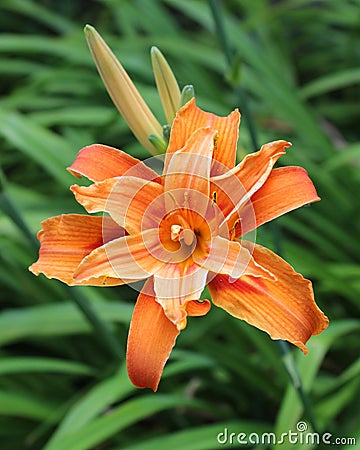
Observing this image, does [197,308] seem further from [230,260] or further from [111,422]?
[111,422]

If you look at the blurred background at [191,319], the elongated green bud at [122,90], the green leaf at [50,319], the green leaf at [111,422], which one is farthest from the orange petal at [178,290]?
the green leaf at [50,319]

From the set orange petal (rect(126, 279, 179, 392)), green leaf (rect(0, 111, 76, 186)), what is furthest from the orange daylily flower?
green leaf (rect(0, 111, 76, 186))

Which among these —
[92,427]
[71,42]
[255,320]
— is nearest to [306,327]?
[255,320]

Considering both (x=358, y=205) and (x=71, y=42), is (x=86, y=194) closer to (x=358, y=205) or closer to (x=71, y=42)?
(x=358, y=205)

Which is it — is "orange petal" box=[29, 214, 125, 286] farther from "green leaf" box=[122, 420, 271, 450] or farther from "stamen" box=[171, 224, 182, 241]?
"green leaf" box=[122, 420, 271, 450]

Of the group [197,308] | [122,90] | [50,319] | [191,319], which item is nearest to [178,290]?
[197,308]

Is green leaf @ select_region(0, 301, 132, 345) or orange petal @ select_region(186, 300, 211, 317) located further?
green leaf @ select_region(0, 301, 132, 345)
